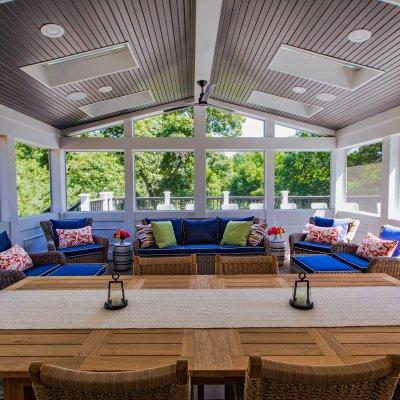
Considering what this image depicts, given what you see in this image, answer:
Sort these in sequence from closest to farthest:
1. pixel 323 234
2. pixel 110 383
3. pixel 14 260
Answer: pixel 110 383, pixel 14 260, pixel 323 234

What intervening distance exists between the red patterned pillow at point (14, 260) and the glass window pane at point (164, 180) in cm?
279

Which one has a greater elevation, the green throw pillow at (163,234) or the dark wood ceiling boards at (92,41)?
the dark wood ceiling boards at (92,41)

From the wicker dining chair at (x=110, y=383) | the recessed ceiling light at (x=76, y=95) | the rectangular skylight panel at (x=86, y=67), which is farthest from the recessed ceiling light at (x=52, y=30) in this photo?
the wicker dining chair at (x=110, y=383)

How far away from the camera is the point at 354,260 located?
12.1 feet

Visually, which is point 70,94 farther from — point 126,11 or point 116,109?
Result: point 126,11

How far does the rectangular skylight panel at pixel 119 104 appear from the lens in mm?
5141

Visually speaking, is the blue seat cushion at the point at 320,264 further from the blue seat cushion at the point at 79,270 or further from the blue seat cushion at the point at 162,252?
the blue seat cushion at the point at 79,270

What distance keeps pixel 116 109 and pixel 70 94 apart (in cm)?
122

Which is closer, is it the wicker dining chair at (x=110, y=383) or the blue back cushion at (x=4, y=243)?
the wicker dining chair at (x=110, y=383)

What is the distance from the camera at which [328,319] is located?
4.63ft

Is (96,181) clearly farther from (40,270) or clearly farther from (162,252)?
(40,270)

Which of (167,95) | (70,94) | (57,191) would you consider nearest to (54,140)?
(57,191)

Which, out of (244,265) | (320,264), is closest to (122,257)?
(320,264)

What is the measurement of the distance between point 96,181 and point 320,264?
14.5 ft
